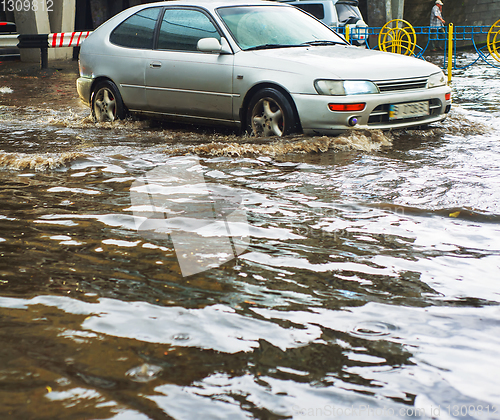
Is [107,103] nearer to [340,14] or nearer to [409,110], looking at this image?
[409,110]

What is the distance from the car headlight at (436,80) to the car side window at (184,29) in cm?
224

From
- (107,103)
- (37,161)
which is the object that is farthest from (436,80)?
(37,161)

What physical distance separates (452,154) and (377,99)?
89 centimetres

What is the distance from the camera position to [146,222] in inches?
139

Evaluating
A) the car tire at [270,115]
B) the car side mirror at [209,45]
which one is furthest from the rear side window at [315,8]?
the car tire at [270,115]

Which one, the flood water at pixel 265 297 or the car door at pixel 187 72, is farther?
the car door at pixel 187 72

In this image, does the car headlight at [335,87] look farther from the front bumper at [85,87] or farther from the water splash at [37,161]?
the front bumper at [85,87]

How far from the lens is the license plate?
5.88 m

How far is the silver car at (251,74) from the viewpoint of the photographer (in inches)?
225

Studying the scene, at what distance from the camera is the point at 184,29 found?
267 inches

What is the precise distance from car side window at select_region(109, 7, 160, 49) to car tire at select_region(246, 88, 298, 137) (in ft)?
5.72

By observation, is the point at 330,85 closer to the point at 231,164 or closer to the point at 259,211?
the point at 231,164

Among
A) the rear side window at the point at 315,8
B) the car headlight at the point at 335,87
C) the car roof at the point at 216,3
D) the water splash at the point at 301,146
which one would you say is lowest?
the water splash at the point at 301,146

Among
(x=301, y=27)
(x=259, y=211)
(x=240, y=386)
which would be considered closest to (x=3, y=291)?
(x=240, y=386)
